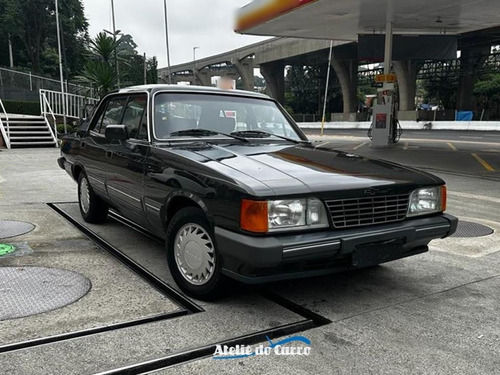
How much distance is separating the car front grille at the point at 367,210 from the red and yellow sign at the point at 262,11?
12634 mm

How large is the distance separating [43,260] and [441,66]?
177ft

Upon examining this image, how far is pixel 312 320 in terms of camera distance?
125 inches

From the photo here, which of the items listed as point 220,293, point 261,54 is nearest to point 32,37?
point 261,54

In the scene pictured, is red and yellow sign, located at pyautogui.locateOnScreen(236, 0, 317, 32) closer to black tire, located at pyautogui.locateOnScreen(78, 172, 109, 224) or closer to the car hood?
black tire, located at pyautogui.locateOnScreen(78, 172, 109, 224)

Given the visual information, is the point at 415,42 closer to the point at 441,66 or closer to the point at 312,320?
the point at 312,320

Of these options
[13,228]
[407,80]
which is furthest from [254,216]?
[407,80]

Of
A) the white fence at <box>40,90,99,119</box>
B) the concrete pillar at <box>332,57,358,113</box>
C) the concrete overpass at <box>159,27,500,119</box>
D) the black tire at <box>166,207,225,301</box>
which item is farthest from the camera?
the concrete pillar at <box>332,57,358,113</box>

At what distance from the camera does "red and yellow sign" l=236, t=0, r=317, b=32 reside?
610 inches

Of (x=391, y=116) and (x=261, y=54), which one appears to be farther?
(x=261, y=54)

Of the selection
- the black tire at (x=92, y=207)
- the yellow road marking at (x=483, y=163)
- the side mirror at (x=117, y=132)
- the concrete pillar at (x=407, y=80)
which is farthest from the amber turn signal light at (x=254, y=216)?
the concrete pillar at (x=407, y=80)

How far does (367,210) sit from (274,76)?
5711cm

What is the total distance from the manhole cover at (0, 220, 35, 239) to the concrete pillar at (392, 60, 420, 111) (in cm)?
4279

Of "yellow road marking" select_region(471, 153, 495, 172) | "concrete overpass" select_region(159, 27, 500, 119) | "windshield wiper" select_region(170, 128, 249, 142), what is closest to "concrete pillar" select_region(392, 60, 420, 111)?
"concrete overpass" select_region(159, 27, 500, 119)

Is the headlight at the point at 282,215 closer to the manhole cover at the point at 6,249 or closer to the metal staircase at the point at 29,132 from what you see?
the manhole cover at the point at 6,249
